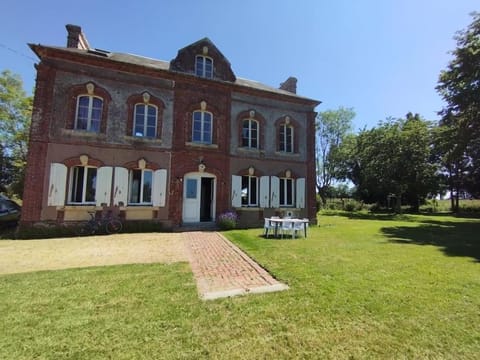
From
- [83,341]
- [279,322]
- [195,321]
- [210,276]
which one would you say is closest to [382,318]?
[279,322]

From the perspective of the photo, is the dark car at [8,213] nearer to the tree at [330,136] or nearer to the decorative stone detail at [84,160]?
the decorative stone detail at [84,160]

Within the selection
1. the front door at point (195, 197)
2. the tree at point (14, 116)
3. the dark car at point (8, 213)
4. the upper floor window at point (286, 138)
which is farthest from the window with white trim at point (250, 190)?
the tree at point (14, 116)

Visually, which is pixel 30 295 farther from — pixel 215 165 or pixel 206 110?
pixel 206 110

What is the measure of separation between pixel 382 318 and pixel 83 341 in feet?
12.6

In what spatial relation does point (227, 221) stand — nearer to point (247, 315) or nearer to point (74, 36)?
point (247, 315)

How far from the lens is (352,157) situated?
111 feet

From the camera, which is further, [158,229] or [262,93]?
[262,93]

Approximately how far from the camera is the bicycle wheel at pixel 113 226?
424 inches

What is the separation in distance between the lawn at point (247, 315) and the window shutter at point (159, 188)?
6.45 meters

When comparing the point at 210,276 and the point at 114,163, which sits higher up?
the point at 114,163

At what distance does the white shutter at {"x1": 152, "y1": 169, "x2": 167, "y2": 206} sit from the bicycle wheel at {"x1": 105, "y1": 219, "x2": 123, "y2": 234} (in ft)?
5.81

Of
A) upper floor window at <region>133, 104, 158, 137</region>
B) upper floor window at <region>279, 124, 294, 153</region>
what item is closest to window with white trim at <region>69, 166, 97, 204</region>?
upper floor window at <region>133, 104, 158, 137</region>

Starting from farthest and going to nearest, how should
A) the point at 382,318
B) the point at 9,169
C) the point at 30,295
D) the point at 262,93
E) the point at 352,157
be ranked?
the point at 352,157
the point at 9,169
the point at 262,93
the point at 30,295
the point at 382,318

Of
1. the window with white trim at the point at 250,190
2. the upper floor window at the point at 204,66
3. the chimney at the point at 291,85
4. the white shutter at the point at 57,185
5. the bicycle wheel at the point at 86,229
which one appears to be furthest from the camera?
the chimney at the point at 291,85
